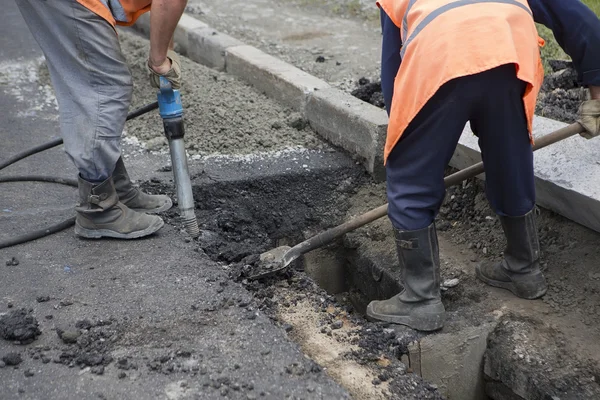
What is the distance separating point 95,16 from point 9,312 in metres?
1.34

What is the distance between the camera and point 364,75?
590 cm

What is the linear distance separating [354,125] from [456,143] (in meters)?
1.72

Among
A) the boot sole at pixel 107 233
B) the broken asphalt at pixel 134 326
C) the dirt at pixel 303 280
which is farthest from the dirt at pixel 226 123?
the boot sole at pixel 107 233

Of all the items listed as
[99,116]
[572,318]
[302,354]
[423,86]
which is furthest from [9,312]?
[572,318]

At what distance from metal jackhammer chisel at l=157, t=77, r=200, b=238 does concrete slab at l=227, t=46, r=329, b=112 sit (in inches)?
61.5

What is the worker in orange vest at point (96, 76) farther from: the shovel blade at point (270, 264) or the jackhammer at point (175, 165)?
the shovel blade at point (270, 264)

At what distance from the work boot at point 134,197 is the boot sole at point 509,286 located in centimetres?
164

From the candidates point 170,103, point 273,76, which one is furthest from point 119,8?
point 273,76

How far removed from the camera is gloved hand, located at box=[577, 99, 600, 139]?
Result: 3.32m

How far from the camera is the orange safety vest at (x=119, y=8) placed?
3424 mm

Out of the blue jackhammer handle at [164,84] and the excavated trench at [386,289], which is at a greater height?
the blue jackhammer handle at [164,84]

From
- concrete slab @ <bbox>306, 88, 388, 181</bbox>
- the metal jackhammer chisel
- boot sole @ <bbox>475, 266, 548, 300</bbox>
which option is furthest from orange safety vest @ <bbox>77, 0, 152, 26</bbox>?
boot sole @ <bbox>475, 266, 548, 300</bbox>

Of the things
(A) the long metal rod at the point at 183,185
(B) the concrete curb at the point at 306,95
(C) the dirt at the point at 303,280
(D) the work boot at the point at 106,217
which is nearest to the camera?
(C) the dirt at the point at 303,280

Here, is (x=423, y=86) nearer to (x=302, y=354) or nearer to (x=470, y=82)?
(x=470, y=82)
